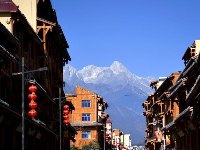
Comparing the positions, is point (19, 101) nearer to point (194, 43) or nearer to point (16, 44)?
point (16, 44)

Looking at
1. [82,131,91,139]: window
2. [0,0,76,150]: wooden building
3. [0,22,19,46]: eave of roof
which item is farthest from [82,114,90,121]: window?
[0,22,19,46]: eave of roof

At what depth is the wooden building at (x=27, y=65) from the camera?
34.6 metres

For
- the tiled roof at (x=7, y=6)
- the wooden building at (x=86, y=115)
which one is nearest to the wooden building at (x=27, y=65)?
the tiled roof at (x=7, y=6)

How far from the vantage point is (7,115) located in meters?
34.1

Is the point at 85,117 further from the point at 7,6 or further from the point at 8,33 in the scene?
the point at 8,33

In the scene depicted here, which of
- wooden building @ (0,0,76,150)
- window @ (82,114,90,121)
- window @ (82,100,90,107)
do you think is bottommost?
wooden building @ (0,0,76,150)

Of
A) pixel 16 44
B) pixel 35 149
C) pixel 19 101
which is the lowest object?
pixel 35 149

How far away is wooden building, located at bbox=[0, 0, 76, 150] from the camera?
3464 cm

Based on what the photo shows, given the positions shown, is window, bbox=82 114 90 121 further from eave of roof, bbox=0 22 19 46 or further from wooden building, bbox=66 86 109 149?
eave of roof, bbox=0 22 19 46

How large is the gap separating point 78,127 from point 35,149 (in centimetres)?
7019

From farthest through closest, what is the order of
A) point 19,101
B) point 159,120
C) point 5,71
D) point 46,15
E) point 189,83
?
point 159,120 → point 46,15 → point 189,83 → point 19,101 → point 5,71

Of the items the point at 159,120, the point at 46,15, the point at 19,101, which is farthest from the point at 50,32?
the point at 159,120

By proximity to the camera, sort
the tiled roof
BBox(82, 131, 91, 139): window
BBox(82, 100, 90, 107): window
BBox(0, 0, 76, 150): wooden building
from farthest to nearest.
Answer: BBox(82, 100, 90, 107): window → BBox(82, 131, 91, 139): window → the tiled roof → BBox(0, 0, 76, 150): wooden building

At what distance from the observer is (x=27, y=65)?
45.2m
